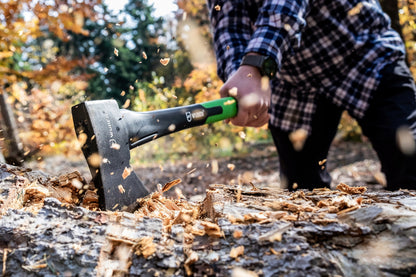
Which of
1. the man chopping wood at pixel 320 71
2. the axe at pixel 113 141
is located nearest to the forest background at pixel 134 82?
the man chopping wood at pixel 320 71

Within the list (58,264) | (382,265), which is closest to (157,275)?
(58,264)

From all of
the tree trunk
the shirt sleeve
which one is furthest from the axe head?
the tree trunk

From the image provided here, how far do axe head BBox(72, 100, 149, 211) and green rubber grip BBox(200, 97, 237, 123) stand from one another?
59cm

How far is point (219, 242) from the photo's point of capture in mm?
987

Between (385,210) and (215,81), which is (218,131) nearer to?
(215,81)

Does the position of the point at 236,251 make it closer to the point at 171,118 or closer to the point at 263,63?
the point at 171,118

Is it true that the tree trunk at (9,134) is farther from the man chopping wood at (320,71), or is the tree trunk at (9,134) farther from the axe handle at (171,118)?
the man chopping wood at (320,71)

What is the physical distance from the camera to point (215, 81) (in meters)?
5.66

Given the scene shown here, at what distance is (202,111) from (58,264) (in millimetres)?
1134

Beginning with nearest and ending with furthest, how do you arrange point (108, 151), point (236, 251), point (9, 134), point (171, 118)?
point (236, 251) → point (108, 151) → point (171, 118) → point (9, 134)

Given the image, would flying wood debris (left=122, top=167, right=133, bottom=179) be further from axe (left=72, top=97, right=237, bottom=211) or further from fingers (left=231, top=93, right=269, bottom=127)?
fingers (left=231, top=93, right=269, bottom=127)

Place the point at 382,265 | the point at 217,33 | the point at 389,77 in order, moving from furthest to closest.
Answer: the point at 217,33 → the point at 389,77 → the point at 382,265

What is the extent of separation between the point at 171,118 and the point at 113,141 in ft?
1.26

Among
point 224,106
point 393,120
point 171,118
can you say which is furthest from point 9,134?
point 393,120
